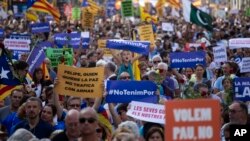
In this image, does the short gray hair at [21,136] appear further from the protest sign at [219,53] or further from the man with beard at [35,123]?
the protest sign at [219,53]

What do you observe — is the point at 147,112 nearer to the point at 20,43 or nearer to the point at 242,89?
the point at 242,89

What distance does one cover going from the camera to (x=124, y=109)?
11742 mm

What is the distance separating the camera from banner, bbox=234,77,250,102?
40.9 feet

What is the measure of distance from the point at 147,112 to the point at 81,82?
1.41 metres

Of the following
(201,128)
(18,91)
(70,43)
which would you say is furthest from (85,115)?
(70,43)

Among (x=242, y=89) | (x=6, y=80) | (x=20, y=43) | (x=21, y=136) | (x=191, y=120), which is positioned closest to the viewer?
(x=191, y=120)

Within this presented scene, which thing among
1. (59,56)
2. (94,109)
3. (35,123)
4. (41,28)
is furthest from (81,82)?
(41,28)

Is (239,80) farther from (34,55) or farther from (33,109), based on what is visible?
(34,55)

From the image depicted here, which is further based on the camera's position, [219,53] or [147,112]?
[219,53]

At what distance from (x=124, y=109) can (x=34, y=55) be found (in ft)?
17.0

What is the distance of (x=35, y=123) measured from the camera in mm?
10570

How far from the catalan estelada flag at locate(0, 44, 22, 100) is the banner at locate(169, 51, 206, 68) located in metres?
4.09

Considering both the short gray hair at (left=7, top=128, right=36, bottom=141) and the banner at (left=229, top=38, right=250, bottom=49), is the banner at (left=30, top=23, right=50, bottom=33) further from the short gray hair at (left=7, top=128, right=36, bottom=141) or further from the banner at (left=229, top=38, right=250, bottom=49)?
the short gray hair at (left=7, top=128, right=36, bottom=141)

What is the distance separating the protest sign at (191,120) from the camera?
7656 mm
